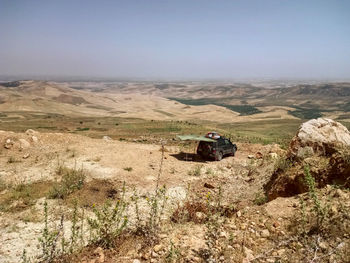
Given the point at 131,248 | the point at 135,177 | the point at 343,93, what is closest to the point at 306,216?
the point at 131,248

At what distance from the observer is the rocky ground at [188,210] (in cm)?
458

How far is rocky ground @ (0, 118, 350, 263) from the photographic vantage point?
458cm

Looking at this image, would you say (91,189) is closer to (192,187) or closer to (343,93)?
(192,187)

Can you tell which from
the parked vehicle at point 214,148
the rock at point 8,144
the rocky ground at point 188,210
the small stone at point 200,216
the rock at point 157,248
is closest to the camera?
the rocky ground at point 188,210

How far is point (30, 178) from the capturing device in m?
10.4

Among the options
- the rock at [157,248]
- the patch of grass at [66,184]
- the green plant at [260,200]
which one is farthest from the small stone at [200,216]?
the patch of grass at [66,184]

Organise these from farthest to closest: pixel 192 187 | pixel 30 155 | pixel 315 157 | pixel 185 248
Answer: pixel 30 155 < pixel 192 187 < pixel 315 157 < pixel 185 248

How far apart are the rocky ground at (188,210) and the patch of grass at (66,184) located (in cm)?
12

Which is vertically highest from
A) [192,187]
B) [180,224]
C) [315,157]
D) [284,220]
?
[315,157]

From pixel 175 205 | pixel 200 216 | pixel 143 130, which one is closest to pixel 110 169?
pixel 175 205

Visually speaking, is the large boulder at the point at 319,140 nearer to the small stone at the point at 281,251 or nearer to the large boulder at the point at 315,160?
the large boulder at the point at 315,160

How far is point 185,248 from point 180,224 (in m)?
1.13

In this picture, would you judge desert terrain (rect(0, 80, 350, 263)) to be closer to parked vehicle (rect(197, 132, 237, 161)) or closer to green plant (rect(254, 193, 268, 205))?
green plant (rect(254, 193, 268, 205))

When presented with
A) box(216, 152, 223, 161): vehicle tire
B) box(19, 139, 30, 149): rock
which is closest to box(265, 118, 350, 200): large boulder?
box(216, 152, 223, 161): vehicle tire
